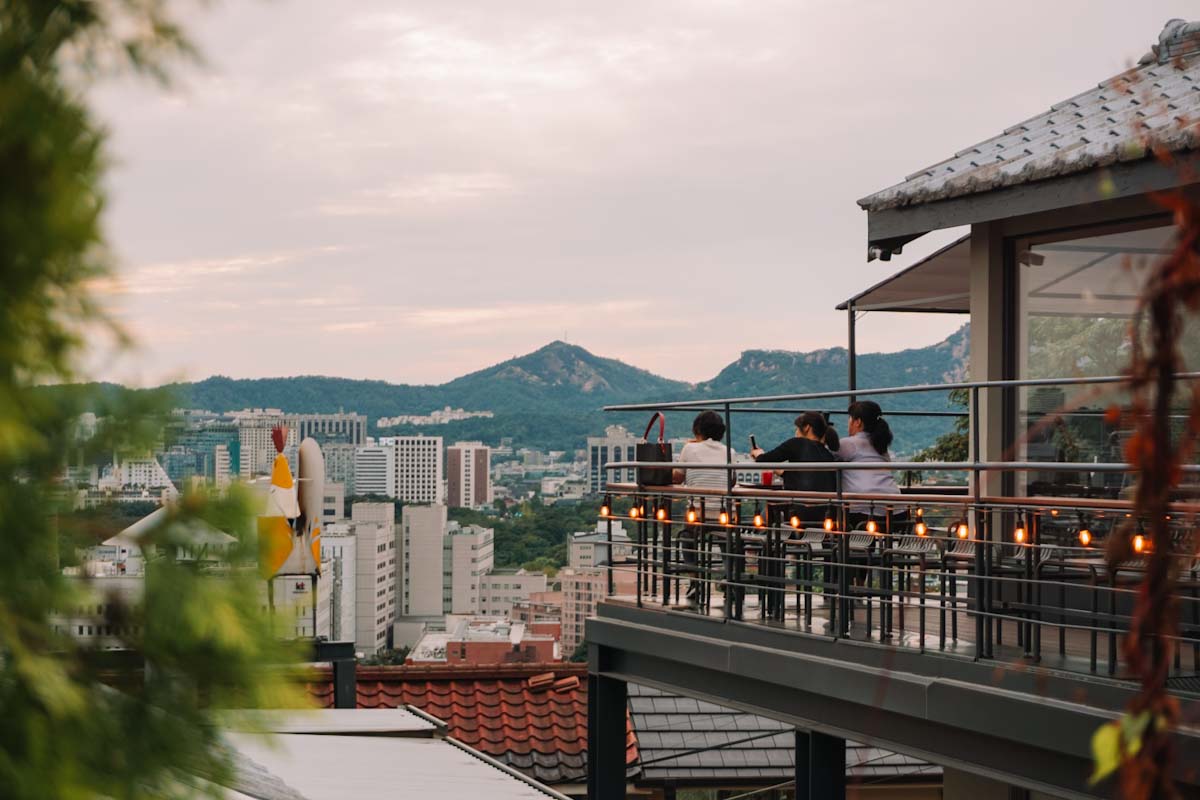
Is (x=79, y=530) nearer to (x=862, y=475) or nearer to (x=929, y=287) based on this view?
(x=862, y=475)

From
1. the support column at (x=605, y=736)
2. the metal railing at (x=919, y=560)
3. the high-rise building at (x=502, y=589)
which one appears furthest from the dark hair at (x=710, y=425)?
the high-rise building at (x=502, y=589)

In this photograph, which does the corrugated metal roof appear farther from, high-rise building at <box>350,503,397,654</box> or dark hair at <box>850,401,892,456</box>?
high-rise building at <box>350,503,397,654</box>

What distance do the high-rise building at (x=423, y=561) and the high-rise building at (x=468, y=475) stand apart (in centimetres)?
532

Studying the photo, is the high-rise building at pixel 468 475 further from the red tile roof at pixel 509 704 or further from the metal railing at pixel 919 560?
the metal railing at pixel 919 560

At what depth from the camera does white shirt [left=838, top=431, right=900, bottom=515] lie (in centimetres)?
809

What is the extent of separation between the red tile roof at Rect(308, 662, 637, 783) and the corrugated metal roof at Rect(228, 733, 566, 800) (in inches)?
196

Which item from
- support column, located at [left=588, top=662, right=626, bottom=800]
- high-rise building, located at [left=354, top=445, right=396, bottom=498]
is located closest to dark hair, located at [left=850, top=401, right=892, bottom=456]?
support column, located at [left=588, top=662, right=626, bottom=800]

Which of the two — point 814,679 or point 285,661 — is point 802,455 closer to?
point 814,679

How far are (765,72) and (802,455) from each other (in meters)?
18.1

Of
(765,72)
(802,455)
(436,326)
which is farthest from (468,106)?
(802,455)

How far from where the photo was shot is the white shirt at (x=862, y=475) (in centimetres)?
809

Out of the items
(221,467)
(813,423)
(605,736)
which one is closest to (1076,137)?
(813,423)

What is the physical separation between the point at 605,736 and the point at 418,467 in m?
46.4

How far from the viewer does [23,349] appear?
1035 mm
